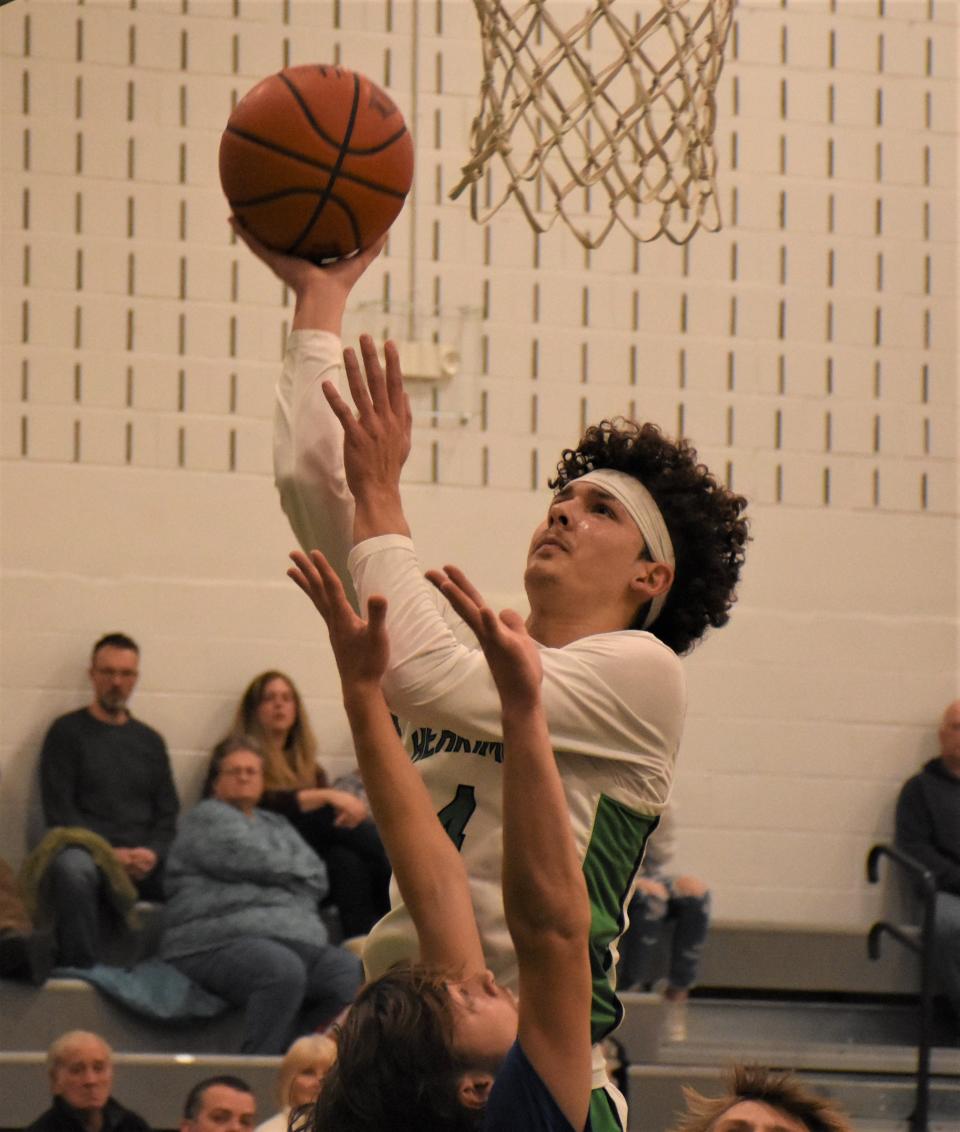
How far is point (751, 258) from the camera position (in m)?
8.06

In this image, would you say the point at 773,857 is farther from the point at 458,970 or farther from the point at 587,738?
the point at 458,970

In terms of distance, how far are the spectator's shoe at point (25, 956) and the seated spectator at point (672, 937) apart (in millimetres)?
2178

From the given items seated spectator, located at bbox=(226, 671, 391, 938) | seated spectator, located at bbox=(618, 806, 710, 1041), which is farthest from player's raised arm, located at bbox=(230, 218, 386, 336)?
seated spectator, located at bbox=(618, 806, 710, 1041)

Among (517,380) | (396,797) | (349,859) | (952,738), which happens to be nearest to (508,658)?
(396,797)

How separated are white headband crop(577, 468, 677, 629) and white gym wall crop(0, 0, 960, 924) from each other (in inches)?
198

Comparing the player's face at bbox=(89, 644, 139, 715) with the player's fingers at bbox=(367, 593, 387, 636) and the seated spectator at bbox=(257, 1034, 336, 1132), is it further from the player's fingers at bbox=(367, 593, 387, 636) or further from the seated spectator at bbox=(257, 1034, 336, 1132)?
the player's fingers at bbox=(367, 593, 387, 636)

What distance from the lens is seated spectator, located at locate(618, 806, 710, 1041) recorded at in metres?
6.76

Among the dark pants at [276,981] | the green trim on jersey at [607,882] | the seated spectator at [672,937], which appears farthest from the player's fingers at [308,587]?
the seated spectator at [672,937]

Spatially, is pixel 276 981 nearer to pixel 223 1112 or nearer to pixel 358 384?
pixel 223 1112

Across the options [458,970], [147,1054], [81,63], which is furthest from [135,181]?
[458,970]

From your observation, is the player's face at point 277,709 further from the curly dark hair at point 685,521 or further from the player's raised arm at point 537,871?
the player's raised arm at point 537,871

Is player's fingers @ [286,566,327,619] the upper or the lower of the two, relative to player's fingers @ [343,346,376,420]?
lower

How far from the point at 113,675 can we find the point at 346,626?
5.16 meters

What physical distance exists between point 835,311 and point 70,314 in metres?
3.50
